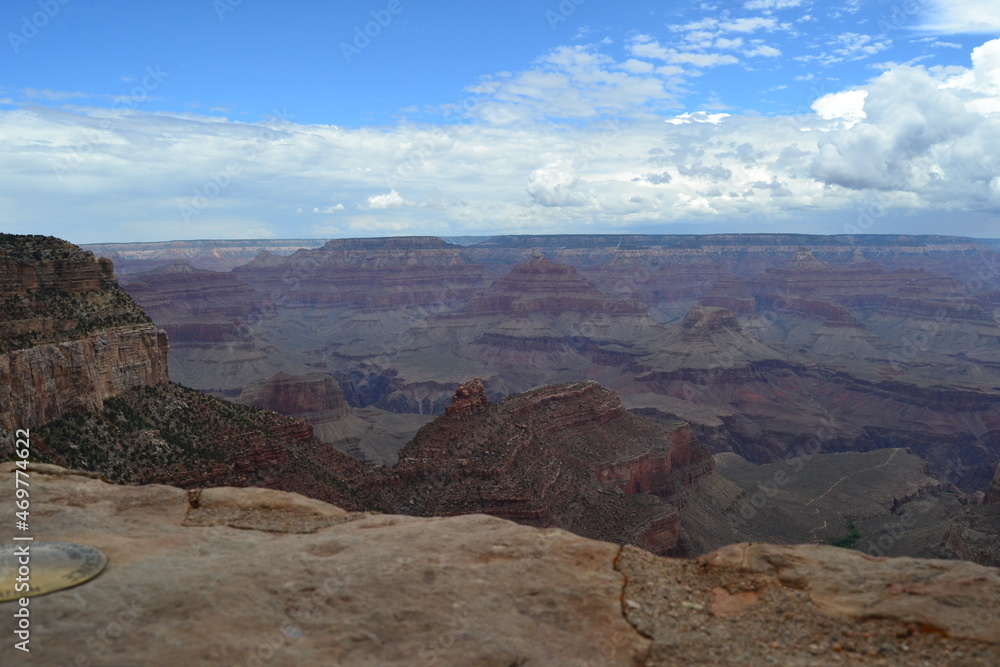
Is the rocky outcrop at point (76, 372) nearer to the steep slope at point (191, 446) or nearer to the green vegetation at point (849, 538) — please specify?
the steep slope at point (191, 446)

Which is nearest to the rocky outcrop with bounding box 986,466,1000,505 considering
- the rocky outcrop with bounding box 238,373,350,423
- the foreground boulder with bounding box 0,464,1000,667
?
the foreground boulder with bounding box 0,464,1000,667

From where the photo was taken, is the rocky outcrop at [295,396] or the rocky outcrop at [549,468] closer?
the rocky outcrop at [549,468]

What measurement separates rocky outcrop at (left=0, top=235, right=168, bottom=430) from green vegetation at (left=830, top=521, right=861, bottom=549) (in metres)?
60.1

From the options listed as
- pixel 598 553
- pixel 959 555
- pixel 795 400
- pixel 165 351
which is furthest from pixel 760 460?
pixel 598 553

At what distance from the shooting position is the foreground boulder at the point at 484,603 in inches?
401

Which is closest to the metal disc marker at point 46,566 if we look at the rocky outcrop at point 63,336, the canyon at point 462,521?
the canyon at point 462,521

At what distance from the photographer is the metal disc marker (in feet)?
37.4

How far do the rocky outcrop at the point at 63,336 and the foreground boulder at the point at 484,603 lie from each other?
2262cm

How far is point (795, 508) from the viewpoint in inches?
2835

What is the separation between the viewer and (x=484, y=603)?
464 inches

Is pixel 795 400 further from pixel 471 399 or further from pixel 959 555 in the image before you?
pixel 471 399

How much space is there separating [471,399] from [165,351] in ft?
70.2

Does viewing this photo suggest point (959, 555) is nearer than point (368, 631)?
No

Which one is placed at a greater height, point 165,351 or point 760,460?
point 165,351
